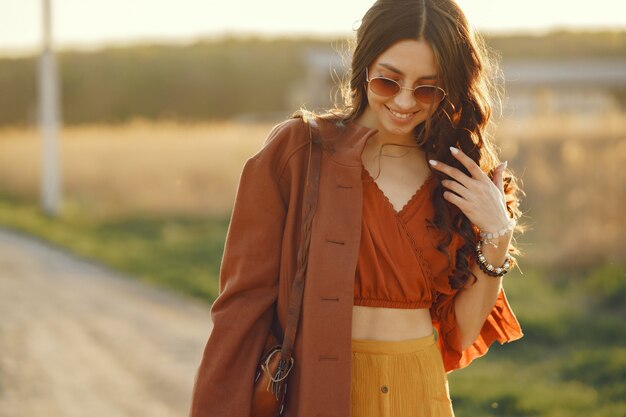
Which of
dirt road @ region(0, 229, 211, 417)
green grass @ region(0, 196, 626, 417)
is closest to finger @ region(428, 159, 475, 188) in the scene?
green grass @ region(0, 196, 626, 417)

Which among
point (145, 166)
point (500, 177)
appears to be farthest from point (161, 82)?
point (500, 177)

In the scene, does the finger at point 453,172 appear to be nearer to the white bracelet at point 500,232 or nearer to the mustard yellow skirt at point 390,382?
the white bracelet at point 500,232

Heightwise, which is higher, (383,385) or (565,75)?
(383,385)

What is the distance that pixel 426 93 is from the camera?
2391mm

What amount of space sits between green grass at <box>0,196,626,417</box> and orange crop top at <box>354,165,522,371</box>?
2.88 m

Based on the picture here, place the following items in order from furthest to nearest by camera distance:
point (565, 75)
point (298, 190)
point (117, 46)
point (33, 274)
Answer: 1. point (117, 46)
2. point (565, 75)
3. point (33, 274)
4. point (298, 190)

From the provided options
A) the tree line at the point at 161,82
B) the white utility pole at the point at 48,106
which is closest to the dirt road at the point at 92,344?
the white utility pole at the point at 48,106

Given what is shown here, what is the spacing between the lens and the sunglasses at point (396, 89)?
2.37 m

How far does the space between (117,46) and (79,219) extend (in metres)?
43.4

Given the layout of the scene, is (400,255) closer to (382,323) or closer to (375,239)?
(375,239)

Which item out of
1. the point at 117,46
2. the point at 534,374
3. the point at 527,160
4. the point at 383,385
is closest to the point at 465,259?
the point at 383,385

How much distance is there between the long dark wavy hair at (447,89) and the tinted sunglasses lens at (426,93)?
0.04 m

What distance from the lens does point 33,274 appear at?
9914mm

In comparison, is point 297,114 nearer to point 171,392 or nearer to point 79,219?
point 171,392
